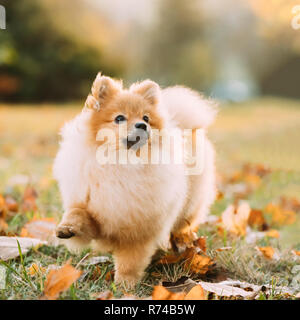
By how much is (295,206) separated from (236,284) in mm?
1826

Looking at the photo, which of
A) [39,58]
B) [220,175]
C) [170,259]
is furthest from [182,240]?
[39,58]

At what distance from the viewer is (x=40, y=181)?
10.9ft

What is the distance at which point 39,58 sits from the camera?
8664mm

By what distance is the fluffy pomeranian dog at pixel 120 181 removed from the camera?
5.60 ft

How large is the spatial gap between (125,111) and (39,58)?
7.54m

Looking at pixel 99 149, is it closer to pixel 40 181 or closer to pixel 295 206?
pixel 40 181

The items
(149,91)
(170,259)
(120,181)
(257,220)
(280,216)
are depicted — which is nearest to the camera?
(120,181)

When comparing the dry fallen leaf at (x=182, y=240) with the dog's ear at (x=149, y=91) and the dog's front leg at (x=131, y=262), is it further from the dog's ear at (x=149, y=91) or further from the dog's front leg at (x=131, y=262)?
the dog's ear at (x=149, y=91)

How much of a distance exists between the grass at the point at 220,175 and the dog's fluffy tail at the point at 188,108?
25.4 inches

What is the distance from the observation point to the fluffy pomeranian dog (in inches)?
67.2

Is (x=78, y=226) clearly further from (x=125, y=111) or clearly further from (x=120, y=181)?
(x=125, y=111)

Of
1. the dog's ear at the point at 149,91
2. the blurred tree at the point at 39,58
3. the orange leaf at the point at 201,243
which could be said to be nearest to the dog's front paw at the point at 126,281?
the orange leaf at the point at 201,243

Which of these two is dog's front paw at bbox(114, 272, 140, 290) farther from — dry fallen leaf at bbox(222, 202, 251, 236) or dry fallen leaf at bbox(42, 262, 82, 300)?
dry fallen leaf at bbox(222, 202, 251, 236)

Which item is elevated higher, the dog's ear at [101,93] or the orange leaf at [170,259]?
the dog's ear at [101,93]
